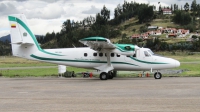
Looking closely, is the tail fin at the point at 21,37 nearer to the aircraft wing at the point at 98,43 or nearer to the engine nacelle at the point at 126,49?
the aircraft wing at the point at 98,43

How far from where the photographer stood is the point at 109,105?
1122 cm

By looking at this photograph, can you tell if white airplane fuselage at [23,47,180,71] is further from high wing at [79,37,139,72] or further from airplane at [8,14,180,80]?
high wing at [79,37,139,72]

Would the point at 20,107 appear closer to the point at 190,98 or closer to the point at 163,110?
the point at 163,110

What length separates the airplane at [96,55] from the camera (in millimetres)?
24547

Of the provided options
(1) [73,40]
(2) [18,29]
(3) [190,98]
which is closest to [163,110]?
(3) [190,98]

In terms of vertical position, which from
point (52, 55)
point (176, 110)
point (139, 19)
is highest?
point (139, 19)

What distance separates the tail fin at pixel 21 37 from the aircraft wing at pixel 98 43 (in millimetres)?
5514

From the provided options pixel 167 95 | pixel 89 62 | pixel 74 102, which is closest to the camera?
pixel 74 102

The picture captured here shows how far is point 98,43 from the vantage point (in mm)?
23547

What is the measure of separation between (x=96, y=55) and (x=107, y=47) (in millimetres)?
1657

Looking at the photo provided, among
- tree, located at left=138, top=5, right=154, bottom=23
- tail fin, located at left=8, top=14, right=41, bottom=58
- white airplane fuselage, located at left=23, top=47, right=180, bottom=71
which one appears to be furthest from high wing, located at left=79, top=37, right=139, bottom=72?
tree, located at left=138, top=5, right=154, bottom=23

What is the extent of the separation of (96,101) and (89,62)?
1391 centimetres

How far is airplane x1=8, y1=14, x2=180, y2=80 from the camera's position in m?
24.5

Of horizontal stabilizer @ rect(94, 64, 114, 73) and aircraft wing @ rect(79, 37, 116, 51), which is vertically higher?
aircraft wing @ rect(79, 37, 116, 51)
